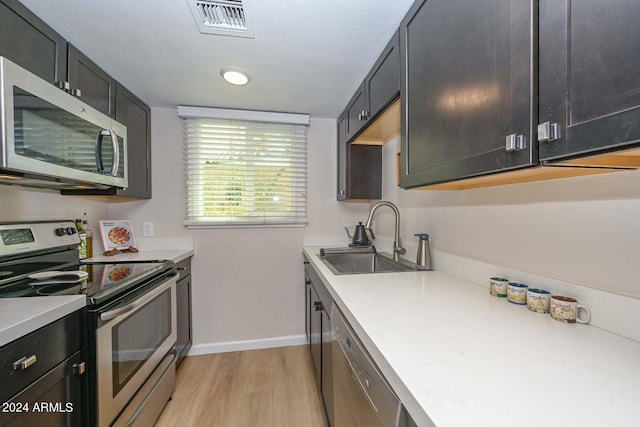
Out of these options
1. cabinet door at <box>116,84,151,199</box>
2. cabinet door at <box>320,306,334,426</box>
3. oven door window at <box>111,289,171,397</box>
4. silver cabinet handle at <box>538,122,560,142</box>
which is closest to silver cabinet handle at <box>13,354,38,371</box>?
oven door window at <box>111,289,171,397</box>

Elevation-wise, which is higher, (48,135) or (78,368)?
(48,135)

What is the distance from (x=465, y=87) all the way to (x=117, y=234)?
2554 millimetres

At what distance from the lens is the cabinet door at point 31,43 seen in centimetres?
105

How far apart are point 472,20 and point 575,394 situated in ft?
3.15

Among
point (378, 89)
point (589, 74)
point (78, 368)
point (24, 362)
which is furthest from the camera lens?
point (378, 89)

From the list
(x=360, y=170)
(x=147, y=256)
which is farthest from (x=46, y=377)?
(x=360, y=170)

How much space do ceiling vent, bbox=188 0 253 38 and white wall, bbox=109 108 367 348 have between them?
128 cm

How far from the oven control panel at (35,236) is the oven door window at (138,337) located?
2.02ft

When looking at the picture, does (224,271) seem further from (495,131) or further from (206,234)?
(495,131)

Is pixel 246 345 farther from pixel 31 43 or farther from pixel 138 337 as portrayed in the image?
pixel 31 43

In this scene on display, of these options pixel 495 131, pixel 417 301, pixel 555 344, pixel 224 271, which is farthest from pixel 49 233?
pixel 555 344

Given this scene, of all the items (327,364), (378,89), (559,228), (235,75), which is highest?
(235,75)

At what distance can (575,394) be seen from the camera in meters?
0.47

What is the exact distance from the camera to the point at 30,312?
0.82 meters
